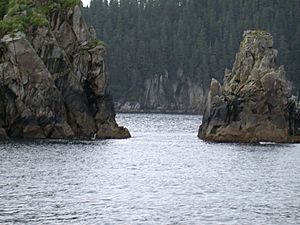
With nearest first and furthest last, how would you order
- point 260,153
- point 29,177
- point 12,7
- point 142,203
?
1. point 142,203
2. point 29,177
3. point 260,153
4. point 12,7

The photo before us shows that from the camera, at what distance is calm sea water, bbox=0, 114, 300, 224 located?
4291 cm

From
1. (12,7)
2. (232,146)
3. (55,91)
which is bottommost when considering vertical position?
(232,146)

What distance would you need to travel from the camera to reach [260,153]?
83500mm

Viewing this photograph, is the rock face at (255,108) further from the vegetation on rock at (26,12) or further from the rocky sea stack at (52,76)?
the vegetation on rock at (26,12)

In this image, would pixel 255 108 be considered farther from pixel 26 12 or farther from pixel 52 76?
pixel 26 12

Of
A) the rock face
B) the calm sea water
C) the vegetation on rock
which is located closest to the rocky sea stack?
the vegetation on rock

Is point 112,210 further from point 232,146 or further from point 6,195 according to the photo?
point 232,146

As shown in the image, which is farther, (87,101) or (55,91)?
(87,101)

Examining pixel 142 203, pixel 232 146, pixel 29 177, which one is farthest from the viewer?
pixel 232 146

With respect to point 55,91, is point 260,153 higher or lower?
lower

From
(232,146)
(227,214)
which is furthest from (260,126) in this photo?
(227,214)

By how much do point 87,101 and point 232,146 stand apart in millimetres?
21131

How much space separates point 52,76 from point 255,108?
1086 inches

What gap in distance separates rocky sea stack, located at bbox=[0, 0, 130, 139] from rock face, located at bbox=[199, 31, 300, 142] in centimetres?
1442
